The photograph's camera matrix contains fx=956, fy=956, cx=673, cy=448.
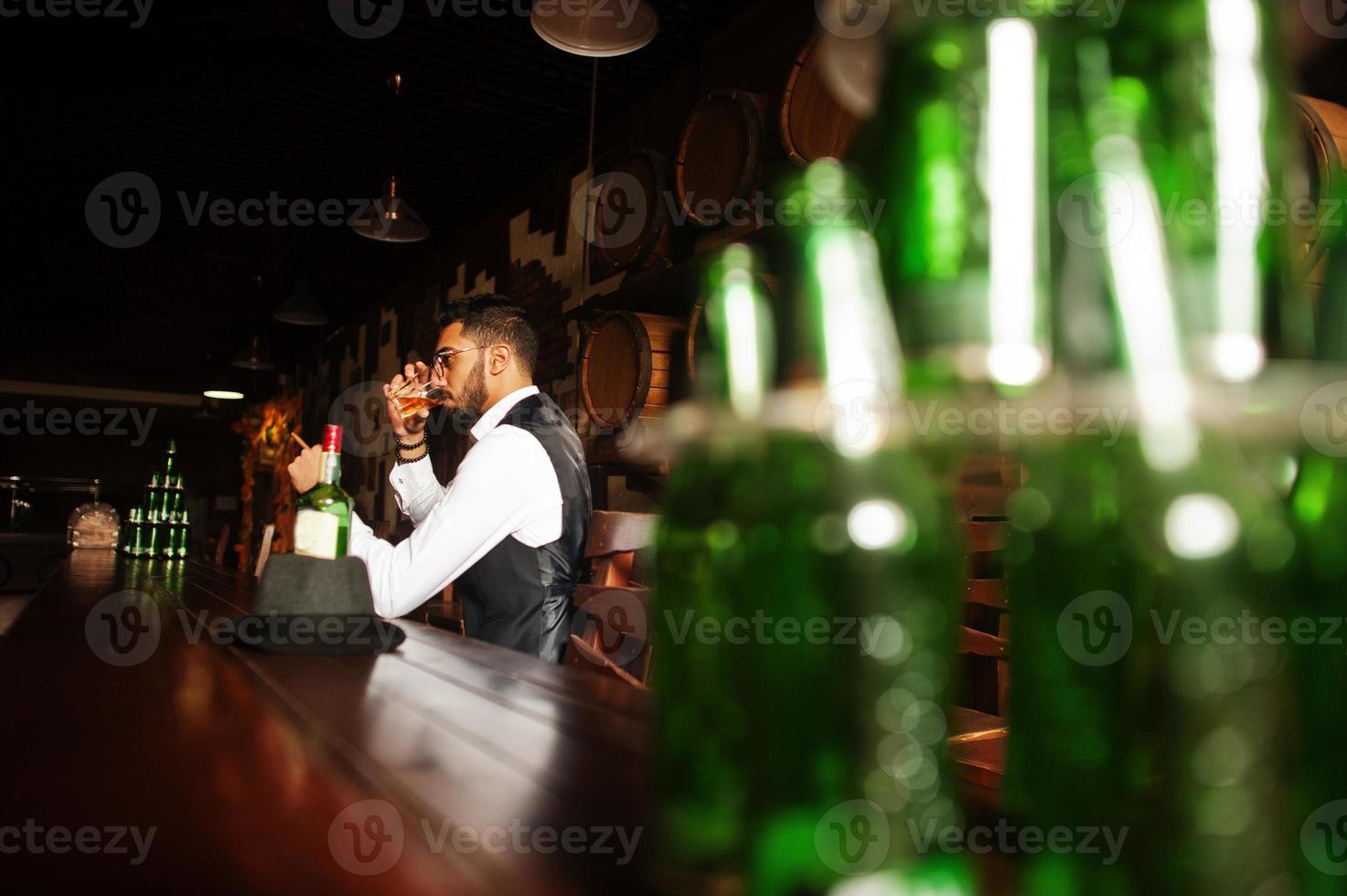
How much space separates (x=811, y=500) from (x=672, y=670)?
0.12m

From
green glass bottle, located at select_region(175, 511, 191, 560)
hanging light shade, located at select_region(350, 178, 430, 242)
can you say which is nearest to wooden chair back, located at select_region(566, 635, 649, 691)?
green glass bottle, located at select_region(175, 511, 191, 560)

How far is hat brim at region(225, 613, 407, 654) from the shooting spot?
4.31 feet

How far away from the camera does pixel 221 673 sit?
3.75ft

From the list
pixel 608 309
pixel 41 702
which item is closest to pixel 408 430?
pixel 608 309

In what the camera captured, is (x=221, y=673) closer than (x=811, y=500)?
No

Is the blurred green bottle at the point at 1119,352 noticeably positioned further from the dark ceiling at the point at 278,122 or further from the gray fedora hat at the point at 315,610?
the dark ceiling at the point at 278,122

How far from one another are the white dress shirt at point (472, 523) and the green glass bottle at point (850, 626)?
1.71 meters

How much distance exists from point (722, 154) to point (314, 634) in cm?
204

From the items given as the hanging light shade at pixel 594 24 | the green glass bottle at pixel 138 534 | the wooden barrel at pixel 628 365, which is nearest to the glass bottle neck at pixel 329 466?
the wooden barrel at pixel 628 365

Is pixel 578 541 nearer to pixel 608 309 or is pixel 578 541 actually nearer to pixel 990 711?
pixel 990 711

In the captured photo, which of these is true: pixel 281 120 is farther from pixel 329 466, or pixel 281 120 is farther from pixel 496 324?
pixel 329 466

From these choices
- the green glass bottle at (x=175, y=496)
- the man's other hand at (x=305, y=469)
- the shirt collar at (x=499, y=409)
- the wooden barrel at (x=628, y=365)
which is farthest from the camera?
the green glass bottle at (x=175, y=496)

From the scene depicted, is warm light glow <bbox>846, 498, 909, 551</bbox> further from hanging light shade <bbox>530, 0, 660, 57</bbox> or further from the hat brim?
hanging light shade <bbox>530, 0, 660, 57</bbox>

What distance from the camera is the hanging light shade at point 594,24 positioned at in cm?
292
